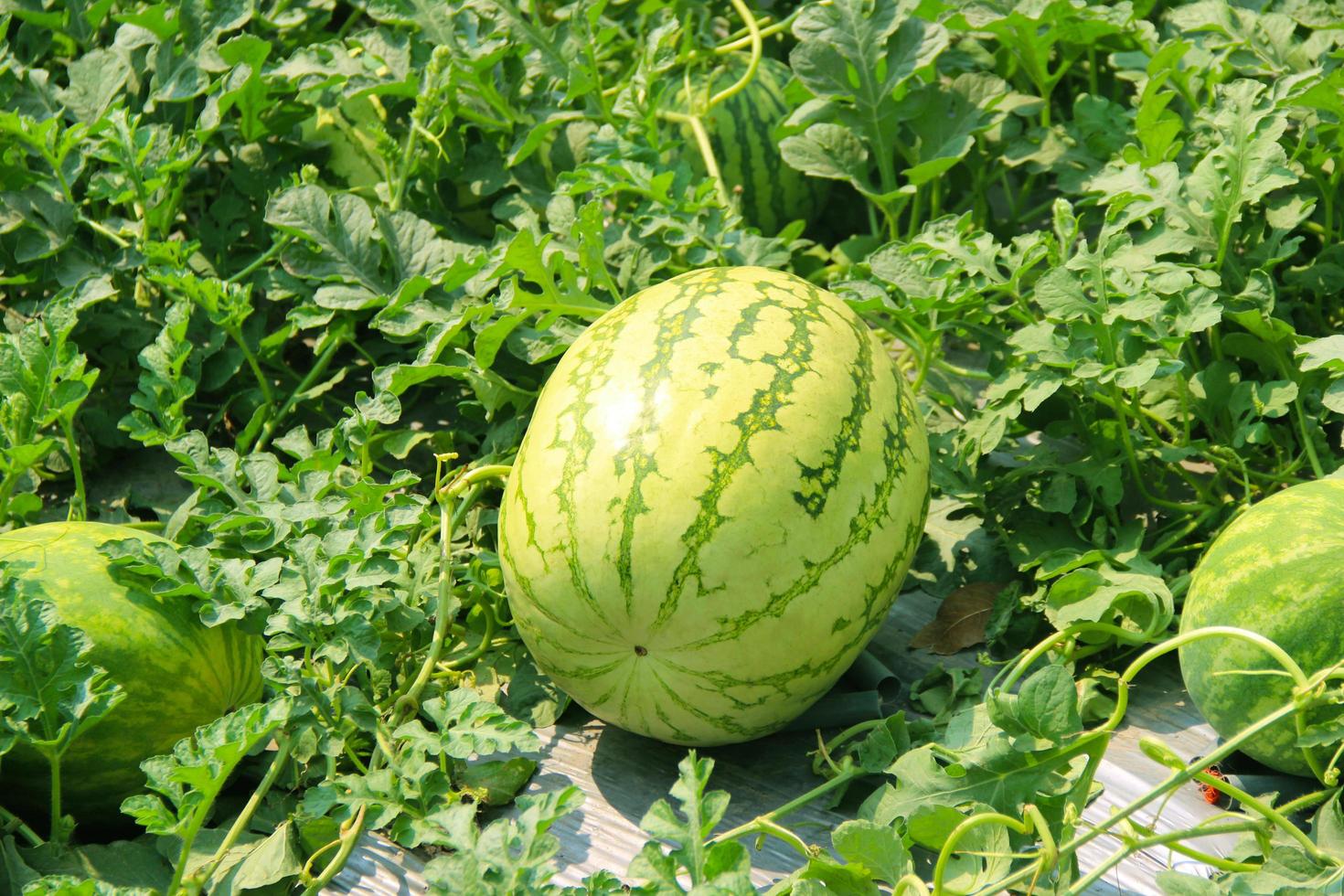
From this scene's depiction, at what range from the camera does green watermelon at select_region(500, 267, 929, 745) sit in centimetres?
207

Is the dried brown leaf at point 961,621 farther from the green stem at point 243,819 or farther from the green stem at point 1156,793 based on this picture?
the green stem at point 243,819

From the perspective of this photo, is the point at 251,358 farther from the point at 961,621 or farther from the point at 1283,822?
the point at 1283,822

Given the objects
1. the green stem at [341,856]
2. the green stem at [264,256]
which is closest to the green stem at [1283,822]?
the green stem at [341,856]

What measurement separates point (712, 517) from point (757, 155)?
5.59ft

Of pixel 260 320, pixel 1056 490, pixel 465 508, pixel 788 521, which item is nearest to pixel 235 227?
pixel 260 320

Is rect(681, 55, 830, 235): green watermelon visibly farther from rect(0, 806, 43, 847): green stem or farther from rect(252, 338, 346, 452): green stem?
rect(0, 806, 43, 847): green stem

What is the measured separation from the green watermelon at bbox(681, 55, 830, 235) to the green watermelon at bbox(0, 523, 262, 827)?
5.97ft

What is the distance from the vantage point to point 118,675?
2.16 metres

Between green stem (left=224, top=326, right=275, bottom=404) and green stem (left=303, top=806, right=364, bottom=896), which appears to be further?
green stem (left=224, top=326, right=275, bottom=404)

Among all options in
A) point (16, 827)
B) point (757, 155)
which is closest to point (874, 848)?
point (16, 827)

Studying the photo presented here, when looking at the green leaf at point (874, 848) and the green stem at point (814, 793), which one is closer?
the green leaf at point (874, 848)

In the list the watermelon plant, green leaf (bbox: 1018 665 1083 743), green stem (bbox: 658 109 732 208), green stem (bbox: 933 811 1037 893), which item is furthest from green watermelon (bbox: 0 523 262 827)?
green stem (bbox: 658 109 732 208)

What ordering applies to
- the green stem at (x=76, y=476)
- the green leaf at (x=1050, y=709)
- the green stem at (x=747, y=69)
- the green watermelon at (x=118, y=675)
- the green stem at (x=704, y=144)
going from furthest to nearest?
1. the green stem at (x=747, y=69)
2. the green stem at (x=704, y=144)
3. the green stem at (x=76, y=476)
4. the green watermelon at (x=118, y=675)
5. the green leaf at (x=1050, y=709)

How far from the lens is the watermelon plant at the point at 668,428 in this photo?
6.69 ft
